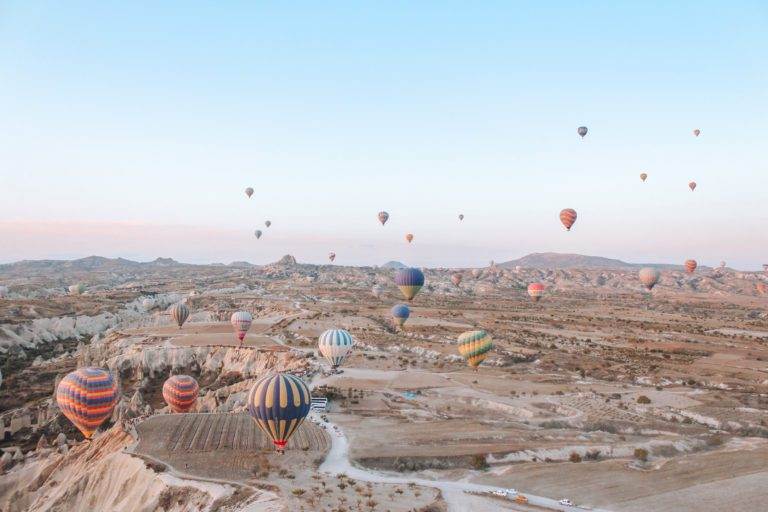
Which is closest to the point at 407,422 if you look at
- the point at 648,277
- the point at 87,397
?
the point at 87,397

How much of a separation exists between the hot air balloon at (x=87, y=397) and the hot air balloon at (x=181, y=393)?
244 inches

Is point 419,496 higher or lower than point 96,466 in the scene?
higher

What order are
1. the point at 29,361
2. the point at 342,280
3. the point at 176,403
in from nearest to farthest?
the point at 176,403 < the point at 29,361 < the point at 342,280

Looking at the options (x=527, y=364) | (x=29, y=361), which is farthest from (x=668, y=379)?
(x=29, y=361)

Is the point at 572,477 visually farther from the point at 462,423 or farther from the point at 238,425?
the point at 238,425

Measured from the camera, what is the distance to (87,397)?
1226 inches

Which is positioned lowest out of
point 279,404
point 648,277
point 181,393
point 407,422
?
point 181,393

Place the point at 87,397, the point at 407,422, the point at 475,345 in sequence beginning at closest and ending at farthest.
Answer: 1. the point at 87,397
2. the point at 407,422
3. the point at 475,345

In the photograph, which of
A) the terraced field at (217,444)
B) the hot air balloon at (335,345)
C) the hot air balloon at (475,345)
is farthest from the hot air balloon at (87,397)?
the hot air balloon at (475,345)

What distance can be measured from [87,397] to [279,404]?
47.2 feet

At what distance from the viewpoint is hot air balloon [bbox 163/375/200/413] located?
3844cm

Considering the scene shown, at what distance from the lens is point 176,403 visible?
127 ft

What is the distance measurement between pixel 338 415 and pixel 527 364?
2673 cm

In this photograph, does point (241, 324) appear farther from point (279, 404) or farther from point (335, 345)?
point (279, 404)
